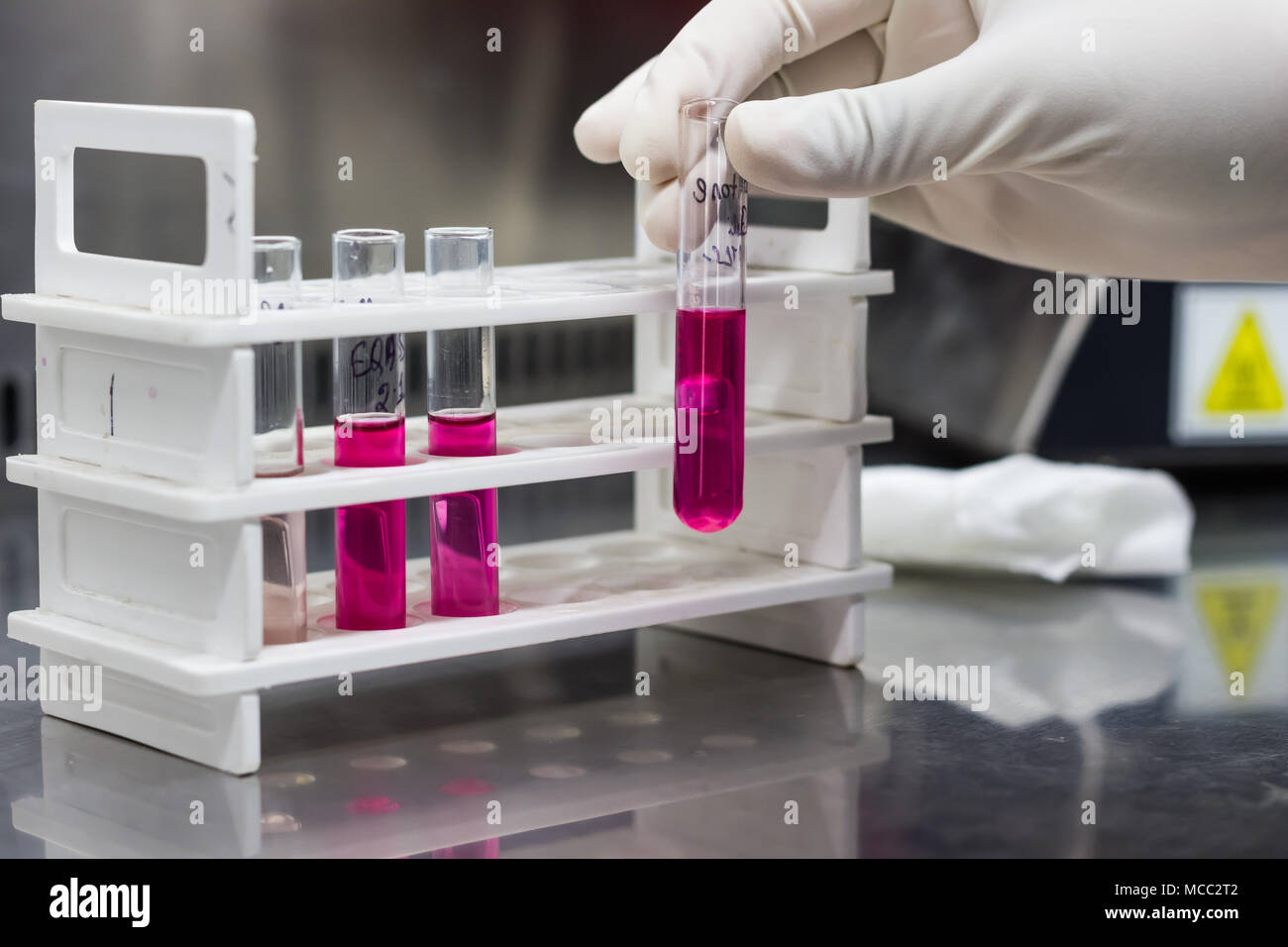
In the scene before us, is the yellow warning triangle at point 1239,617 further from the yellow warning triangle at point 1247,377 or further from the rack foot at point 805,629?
the yellow warning triangle at point 1247,377

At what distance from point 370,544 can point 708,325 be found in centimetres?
31

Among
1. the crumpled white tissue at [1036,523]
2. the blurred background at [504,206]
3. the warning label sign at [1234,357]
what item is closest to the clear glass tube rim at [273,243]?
the blurred background at [504,206]

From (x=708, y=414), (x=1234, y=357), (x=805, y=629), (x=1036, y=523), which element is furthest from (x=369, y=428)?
(x=1234, y=357)

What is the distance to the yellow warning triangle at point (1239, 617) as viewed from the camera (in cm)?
151

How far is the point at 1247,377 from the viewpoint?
215cm

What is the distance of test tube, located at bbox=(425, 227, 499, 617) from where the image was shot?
1.30 meters

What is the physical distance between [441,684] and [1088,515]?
0.81 m

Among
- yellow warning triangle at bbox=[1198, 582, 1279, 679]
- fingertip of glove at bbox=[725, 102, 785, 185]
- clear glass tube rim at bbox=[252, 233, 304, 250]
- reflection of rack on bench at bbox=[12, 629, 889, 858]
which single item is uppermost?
fingertip of glove at bbox=[725, 102, 785, 185]

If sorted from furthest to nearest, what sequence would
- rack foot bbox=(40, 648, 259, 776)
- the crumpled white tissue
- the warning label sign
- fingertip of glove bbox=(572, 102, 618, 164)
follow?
the warning label sign
the crumpled white tissue
fingertip of glove bbox=(572, 102, 618, 164)
rack foot bbox=(40, 648, 259, 776)

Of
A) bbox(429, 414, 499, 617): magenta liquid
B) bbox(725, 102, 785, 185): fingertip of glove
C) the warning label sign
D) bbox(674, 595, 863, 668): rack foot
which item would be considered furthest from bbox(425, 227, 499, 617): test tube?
the warning label sign

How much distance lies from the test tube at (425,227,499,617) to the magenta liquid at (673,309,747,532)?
0.15 m

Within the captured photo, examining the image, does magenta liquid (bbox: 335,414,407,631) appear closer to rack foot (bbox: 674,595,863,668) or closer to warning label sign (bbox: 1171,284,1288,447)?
rack foot (bbox: 674,595,863,668)

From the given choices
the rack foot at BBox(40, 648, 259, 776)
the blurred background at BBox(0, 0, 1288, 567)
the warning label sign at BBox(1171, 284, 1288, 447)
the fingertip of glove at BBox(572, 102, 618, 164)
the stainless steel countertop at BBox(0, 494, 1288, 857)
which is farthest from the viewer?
the warning label sign at BBox(1171, 284, 1288, 447)
